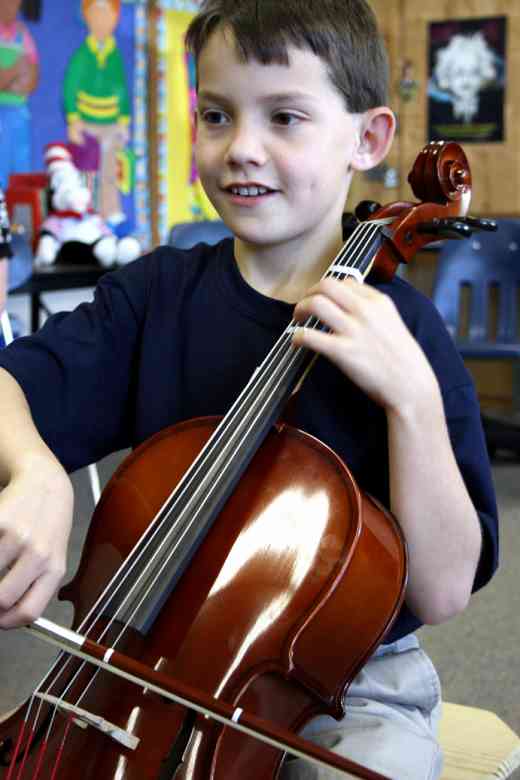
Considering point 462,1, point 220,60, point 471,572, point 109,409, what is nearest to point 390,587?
point 471,572

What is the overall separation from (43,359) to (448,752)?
0.58 m

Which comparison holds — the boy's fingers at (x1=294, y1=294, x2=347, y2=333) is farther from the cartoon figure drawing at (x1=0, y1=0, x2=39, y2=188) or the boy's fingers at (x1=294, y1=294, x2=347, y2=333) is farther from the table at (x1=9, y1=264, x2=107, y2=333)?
the cartoon figure drawing at (x1=0, y1=0, x2=39, y2=188)

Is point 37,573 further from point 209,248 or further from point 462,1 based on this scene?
point 462,1

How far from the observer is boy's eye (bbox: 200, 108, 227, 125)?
814 millimetres

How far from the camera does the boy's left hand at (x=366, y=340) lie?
69 cm

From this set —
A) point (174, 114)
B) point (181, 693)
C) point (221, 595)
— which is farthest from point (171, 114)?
point (181, 693)

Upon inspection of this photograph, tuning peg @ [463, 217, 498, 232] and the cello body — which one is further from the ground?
tuning peg @ [463, 217, 498, 232]

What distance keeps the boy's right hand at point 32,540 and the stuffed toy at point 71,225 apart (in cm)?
244

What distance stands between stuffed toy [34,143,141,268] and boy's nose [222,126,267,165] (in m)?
2.33

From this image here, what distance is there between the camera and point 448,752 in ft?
3.40

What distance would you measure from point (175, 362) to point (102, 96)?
8.64 ft

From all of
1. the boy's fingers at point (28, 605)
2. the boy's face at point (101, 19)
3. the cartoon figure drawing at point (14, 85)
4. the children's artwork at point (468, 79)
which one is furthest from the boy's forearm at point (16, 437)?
the children's artwork at point (468, 79)

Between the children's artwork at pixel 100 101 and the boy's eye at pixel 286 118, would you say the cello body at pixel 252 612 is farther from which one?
the children's artwork at pixel 100 101

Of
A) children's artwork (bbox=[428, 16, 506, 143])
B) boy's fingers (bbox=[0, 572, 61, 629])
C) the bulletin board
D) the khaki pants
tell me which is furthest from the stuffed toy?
boy's fingers (bbox=[0, 572, 61, 629])
